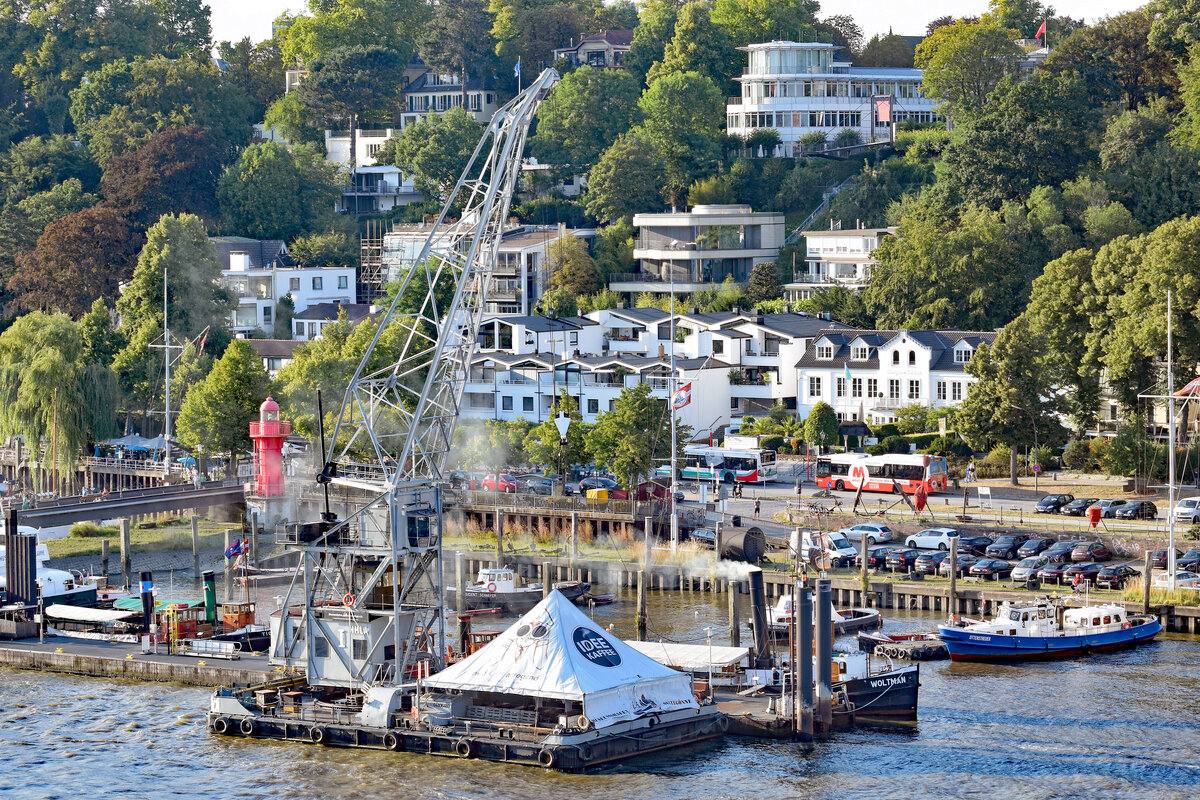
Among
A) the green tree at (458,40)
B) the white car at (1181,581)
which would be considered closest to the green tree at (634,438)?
the white car at (1181,581)

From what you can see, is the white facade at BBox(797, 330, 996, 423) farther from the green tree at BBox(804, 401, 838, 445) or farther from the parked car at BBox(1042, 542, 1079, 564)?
the parked car at BBox(1042, 542, 1079, 564)

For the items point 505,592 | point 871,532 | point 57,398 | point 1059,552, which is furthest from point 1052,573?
point 57,398

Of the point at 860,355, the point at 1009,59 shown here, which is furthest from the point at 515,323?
the point at 1009,59

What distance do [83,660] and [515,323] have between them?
49.2m

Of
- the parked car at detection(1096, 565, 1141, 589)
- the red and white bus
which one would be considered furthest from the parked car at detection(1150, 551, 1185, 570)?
the red and white bus

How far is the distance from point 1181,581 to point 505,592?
75.5ft

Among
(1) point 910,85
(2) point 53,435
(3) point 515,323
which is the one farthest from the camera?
(1) point 910,85

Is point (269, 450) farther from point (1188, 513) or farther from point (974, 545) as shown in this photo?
point (1188, 513)

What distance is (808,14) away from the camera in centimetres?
14838

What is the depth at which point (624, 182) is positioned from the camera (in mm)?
127500

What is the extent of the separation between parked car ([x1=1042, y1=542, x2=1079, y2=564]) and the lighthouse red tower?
32.8 m

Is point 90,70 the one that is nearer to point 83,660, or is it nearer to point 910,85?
point 910,85

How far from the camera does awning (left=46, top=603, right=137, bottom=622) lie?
61.8 metres

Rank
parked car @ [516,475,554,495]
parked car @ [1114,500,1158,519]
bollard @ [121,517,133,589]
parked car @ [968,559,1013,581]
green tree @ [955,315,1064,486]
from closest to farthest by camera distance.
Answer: parked car @ [968,559,1013,581] < bollard @ [121,517,133,589] < parked car @ [1114,500,1158,519] < green tree @ [955,315,1064,486] < parked car @ [516,475,554,495]
